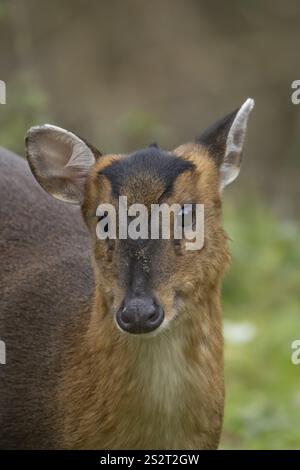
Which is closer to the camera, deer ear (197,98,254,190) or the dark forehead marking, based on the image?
the dark forehead marking

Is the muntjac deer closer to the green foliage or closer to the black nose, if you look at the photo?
the black nose

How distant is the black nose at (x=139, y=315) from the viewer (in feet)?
17.1

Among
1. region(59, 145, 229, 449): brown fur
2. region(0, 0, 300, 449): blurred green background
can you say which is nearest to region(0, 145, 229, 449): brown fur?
region(59, 145, 229, 449): brown fur

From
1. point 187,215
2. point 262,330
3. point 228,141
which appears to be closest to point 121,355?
point 187,215

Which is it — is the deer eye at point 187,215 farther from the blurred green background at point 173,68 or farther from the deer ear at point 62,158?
the blurred green background at point 173,68

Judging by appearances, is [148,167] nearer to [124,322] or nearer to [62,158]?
[62,158]

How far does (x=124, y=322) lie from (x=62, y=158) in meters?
0.95

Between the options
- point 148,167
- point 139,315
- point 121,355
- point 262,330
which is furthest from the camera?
point 262,330

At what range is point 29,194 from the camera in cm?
679

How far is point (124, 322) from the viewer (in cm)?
526

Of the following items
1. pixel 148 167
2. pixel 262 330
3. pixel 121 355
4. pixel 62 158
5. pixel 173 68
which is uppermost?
pixel 173 68

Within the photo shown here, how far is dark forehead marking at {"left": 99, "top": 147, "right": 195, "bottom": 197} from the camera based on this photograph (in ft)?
18.2

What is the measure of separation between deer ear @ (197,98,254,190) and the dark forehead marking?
0.22 m

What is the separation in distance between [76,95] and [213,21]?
214cm
